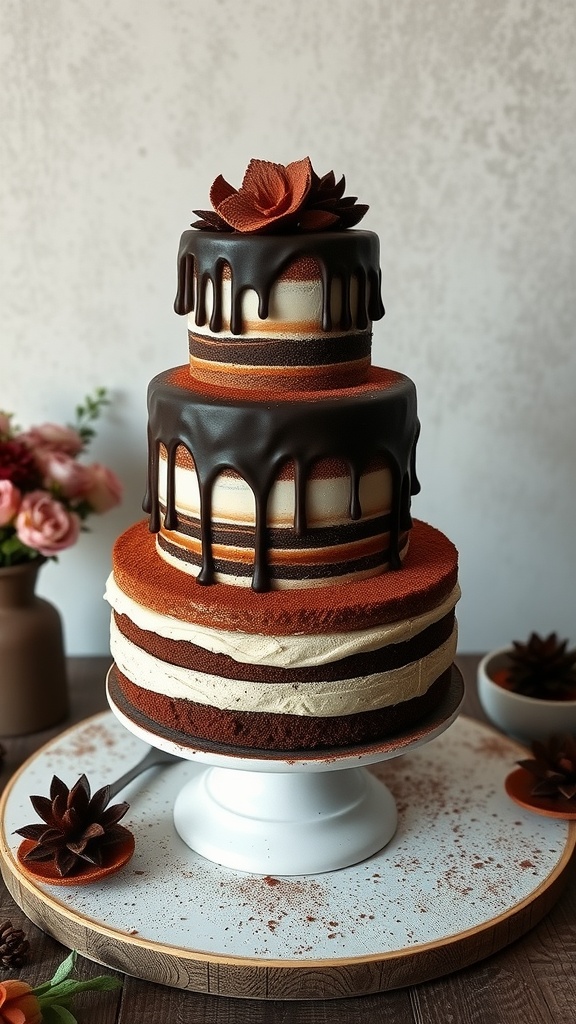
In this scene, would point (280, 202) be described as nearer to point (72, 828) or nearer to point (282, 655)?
point (282, 655)

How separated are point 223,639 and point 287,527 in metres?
0.13

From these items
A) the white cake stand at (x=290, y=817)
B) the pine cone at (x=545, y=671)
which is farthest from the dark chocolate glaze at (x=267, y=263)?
the pine cone at (x=545, y=671)

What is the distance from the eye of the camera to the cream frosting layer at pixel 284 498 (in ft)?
3.65

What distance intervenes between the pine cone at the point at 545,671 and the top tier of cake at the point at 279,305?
25.3 inches

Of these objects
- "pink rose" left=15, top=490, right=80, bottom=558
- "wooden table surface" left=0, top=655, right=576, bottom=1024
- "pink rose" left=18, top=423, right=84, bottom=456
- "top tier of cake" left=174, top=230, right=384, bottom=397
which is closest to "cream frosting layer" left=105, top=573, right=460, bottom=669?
"top tier of cake" left=174, top=230, right=384, bottom=397

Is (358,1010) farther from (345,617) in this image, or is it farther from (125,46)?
(125,46)

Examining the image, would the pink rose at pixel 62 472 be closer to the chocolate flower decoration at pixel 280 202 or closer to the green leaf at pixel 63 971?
the chocolate flower decoration at pixel 280 202

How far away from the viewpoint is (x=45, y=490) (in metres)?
1.65

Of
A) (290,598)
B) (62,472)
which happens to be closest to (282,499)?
(290,598)

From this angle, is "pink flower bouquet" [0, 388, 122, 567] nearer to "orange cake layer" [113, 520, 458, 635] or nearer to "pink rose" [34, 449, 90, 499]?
"pink rose" [34, 449, 90, 499]

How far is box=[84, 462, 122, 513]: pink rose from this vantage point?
169cm

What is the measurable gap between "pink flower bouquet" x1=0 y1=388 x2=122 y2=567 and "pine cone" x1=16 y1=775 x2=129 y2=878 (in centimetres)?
44

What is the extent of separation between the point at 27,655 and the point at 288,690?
67 centimetres

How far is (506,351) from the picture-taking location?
1.79 metres
